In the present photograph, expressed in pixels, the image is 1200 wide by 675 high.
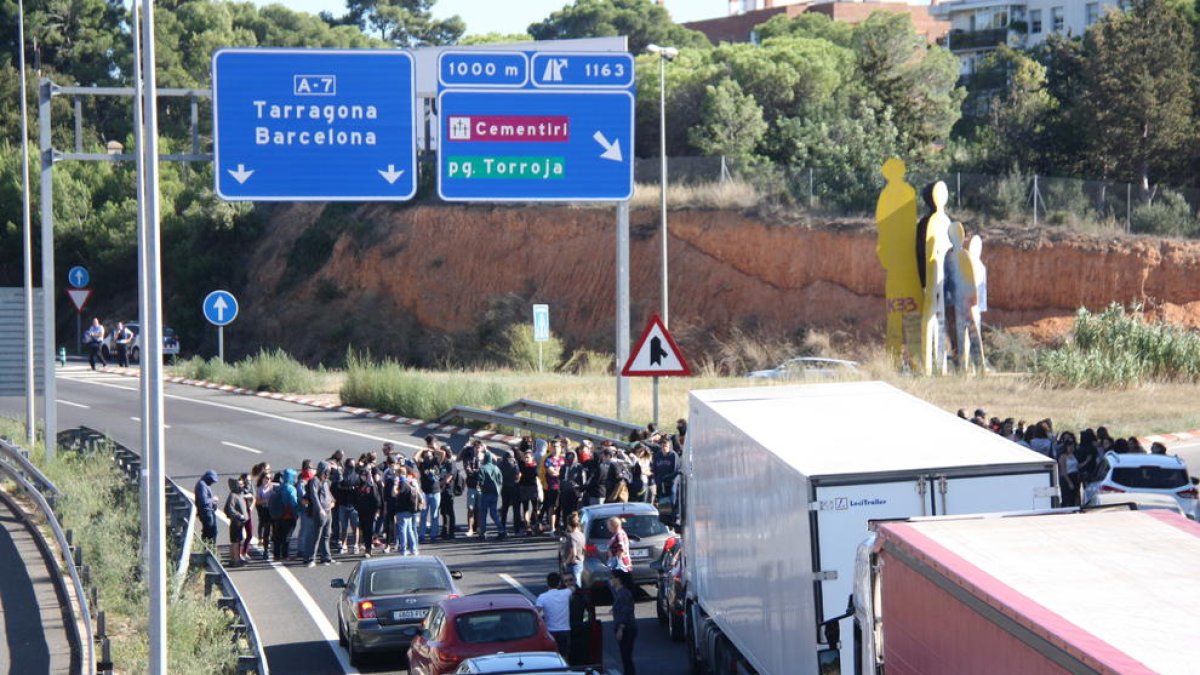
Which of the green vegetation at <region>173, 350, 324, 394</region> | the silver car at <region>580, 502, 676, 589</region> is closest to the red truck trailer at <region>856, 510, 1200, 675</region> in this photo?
the silver car at <region>580, 502, 676, 589</region>

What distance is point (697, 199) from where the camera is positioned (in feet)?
190

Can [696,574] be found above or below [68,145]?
below

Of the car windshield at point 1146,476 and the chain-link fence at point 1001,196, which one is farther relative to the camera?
the chain-link fence at point 1001,196

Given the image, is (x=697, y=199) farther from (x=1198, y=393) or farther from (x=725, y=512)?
(x=725, y=512)

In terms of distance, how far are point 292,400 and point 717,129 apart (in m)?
26.8

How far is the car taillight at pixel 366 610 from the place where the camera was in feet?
54.7

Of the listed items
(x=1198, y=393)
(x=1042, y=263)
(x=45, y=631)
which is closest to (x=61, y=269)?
(x=1042, y=263)

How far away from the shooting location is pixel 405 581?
1727 cm

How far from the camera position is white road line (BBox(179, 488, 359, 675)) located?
17.1 metres

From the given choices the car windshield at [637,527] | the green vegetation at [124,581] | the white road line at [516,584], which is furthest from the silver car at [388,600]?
the car windshield at [637,527]

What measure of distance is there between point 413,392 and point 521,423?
7109 mm

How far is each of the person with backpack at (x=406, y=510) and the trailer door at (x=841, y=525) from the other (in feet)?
39.9

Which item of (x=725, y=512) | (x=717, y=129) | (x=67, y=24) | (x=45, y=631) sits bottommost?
(x=45, y=631)

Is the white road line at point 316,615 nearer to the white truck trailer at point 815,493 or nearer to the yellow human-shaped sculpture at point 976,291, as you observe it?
the white truck trailer at point 815,493
